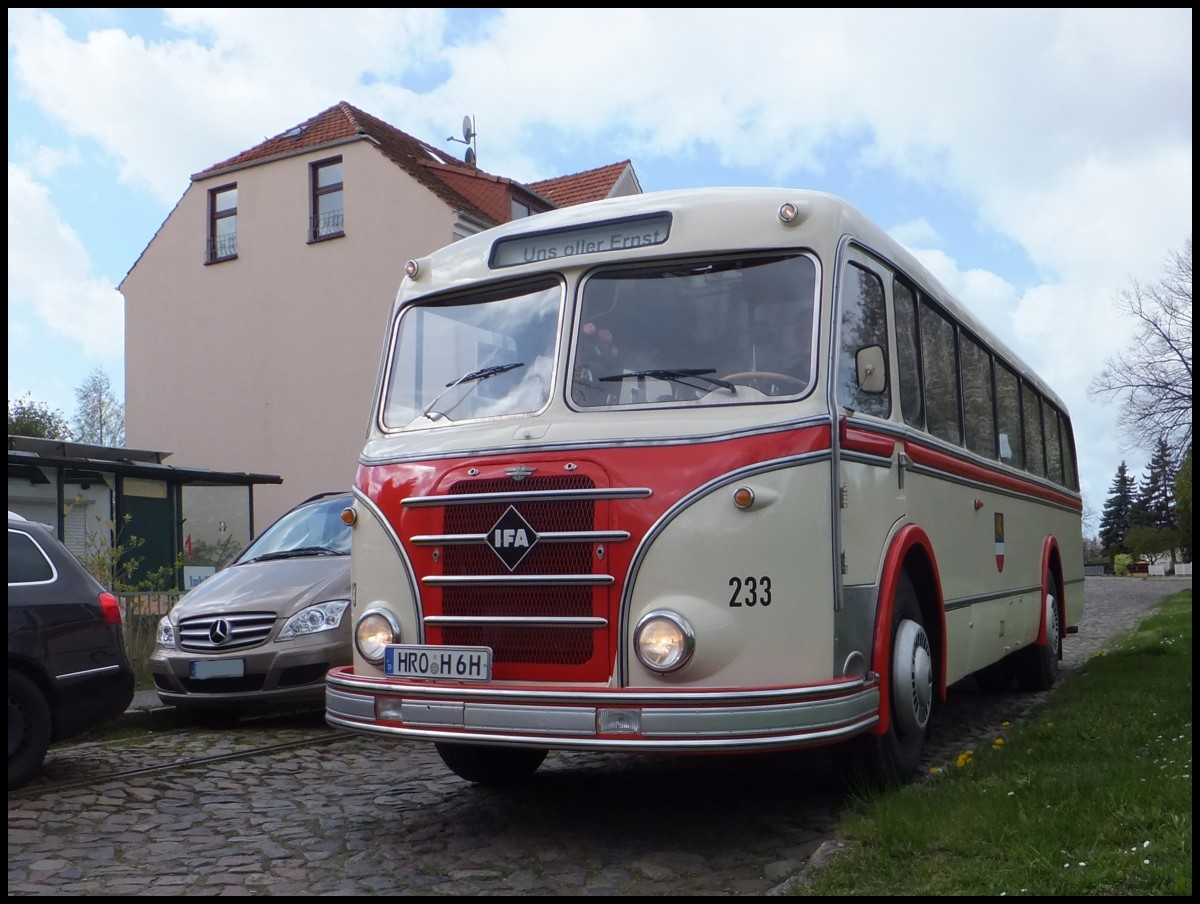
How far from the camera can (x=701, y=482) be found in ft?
18.2

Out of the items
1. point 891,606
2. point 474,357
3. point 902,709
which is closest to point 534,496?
point 474,357

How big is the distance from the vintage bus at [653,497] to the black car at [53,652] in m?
2.35

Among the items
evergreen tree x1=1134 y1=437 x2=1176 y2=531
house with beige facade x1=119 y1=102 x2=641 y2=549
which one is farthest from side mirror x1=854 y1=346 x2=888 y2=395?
evergreen tree x1=1134 y1=437 x2=1176 y2=531

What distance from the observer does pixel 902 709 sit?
6441mm

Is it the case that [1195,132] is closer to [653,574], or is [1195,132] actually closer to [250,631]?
[653,574]

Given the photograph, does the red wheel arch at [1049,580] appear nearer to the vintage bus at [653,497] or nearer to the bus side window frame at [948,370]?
the bus side window frame at [948,370]

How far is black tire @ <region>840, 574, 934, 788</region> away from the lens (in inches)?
244

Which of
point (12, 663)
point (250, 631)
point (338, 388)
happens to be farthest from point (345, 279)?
point (12, 663)

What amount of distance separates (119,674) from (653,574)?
417 centimetres

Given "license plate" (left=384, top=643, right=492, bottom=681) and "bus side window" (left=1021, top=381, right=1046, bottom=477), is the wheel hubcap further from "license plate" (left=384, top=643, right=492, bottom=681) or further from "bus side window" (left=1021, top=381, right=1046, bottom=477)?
"bus side window" (left=1021, top=381, right=1046, bottom=477)

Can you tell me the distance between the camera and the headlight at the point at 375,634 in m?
6.10

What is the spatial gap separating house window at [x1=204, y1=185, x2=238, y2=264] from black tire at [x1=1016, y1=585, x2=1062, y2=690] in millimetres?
24598

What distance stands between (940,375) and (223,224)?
90.3 ft

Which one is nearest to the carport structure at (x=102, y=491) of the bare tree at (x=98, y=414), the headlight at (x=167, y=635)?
the headlight at (x=167, y=635)
